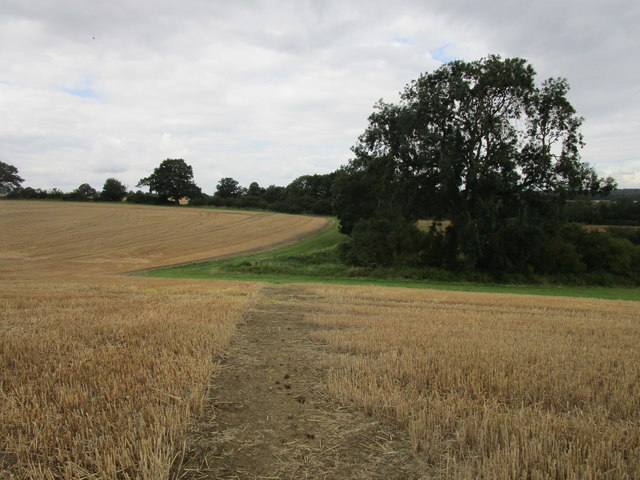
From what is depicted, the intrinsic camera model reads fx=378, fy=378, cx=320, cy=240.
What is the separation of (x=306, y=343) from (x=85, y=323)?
4.47 metres

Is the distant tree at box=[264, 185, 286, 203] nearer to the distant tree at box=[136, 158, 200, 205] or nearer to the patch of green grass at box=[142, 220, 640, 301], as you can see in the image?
the distant tree at box=[136, 158, 200, 205]

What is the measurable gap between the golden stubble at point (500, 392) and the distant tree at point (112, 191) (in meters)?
88.4

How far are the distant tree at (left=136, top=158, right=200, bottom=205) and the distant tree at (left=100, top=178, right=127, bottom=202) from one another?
5.15m

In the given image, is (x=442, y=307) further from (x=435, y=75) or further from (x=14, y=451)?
(x=435, y=75)

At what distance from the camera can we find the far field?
3166mm

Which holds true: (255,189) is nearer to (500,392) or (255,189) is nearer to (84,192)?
(84,192)

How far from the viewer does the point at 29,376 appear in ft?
15.6

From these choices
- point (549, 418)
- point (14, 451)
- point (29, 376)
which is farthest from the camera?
point (29, 376)

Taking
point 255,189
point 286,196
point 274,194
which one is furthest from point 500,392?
point 255,189

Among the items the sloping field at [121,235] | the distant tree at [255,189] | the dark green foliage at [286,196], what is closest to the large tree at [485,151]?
the sloping field at [121,235]

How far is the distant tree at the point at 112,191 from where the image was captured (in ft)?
273

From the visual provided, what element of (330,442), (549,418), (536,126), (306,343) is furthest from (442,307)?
(536,126)

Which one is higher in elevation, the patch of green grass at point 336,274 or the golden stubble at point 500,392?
the golden stubble at point 500,392

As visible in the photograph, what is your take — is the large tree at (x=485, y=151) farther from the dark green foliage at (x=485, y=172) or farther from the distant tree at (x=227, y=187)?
the distant tree at (x=227, y=187)
